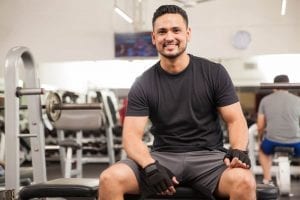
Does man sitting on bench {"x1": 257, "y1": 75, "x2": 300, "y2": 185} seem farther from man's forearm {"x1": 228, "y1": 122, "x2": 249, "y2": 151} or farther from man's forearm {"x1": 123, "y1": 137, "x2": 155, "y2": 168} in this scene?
man's forearm {"x1": 123, "y1": 137, "x2": 155, "y2": 168}

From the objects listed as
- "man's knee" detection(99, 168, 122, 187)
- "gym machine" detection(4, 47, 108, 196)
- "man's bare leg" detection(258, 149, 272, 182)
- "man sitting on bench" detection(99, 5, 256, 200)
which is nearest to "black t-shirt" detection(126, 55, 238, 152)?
"man sitting on bench" detection(99, 5, 256, 200)

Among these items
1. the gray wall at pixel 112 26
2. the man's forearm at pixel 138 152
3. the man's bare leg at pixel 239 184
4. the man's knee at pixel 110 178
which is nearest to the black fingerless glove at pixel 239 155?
the man's bare leg at pixel 239 184

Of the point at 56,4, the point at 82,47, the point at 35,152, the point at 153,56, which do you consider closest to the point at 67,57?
the point at 82,47

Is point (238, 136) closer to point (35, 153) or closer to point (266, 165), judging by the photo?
point (35, 153)

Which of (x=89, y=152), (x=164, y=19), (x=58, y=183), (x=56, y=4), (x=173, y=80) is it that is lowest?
(x=89, y=152)

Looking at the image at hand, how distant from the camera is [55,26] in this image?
27.2 ft

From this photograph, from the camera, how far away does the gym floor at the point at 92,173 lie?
4871mm

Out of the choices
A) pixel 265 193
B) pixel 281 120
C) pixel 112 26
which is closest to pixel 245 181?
pixel 265 193

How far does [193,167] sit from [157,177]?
24cm

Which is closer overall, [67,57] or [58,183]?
[58,183]

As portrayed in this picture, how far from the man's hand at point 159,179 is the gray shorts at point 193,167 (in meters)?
0.07

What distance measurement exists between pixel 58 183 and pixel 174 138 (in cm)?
65

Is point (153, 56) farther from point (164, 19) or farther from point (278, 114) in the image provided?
point (164, 19)

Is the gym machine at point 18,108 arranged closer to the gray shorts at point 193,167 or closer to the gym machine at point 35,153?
the gym machine at point 35,153
